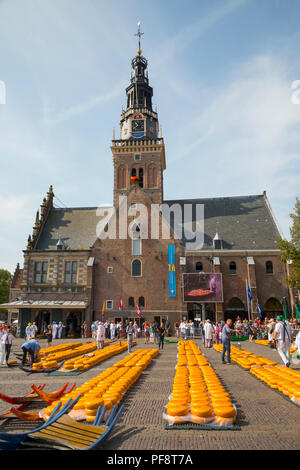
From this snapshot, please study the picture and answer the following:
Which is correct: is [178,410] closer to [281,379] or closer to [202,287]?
[281,379]

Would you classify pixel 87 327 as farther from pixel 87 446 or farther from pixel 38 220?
pixel 87 446

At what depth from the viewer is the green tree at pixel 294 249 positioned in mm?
31406

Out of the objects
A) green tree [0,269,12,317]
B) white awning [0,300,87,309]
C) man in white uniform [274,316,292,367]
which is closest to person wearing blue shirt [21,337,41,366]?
man in white uniform [274,316,292,367]

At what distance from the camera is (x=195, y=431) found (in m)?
6.70

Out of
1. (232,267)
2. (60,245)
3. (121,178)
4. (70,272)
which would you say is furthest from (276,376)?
(121,178)

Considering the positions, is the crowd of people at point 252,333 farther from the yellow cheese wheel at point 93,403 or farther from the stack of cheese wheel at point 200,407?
the yellow cheese wheel at point 93,403

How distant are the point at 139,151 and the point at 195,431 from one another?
4324 cm

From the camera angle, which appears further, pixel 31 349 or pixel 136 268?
pixel 136 268

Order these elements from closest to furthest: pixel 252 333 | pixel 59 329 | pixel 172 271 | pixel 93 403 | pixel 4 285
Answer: pixel 93 403, pixel 252 333, pixel 59 329, pixel 172 271, pixel 4 285

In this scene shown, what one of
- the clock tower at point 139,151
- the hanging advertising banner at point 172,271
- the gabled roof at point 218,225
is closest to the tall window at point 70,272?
the gabled roof at point 218,225

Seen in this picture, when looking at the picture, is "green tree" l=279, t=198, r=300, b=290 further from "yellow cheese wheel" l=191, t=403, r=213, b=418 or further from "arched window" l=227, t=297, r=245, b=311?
"yellow cheese wheel" l=191, t=403, r=213, b=418

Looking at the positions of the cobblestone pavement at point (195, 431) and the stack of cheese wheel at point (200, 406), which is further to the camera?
the stack of cheese wheel at point (200, 406)

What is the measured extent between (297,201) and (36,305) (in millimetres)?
30614

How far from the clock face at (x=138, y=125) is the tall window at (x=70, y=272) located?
2156cm
